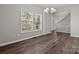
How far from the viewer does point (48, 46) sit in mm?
2584

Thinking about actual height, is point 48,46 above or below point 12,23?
below

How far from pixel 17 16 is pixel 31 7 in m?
0.46

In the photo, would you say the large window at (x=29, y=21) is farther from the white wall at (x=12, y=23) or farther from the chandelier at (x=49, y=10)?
the chandelier at (x=49, y=10)

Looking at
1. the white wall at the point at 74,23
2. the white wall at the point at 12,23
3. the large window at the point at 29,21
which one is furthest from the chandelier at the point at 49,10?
the white wall at the point at 74,23

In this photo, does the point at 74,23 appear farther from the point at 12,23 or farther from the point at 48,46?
the point at 12,23

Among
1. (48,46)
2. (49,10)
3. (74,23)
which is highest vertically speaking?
(49,10)

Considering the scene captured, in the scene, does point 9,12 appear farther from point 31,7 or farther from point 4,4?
point 31,7

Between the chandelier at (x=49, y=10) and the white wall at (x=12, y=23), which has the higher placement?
the chandelier at (x=49, y=10)

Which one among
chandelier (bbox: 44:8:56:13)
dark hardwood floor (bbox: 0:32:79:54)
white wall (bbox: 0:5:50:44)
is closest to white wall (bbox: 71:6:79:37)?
dark hardwood floor (bbox: 0:32:79:54)

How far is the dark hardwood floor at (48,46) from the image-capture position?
2520 millimetres

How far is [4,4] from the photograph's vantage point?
242 centimetres

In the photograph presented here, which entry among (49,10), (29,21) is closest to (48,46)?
(29,21)

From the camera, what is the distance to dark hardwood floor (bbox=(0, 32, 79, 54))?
8.27 feet
